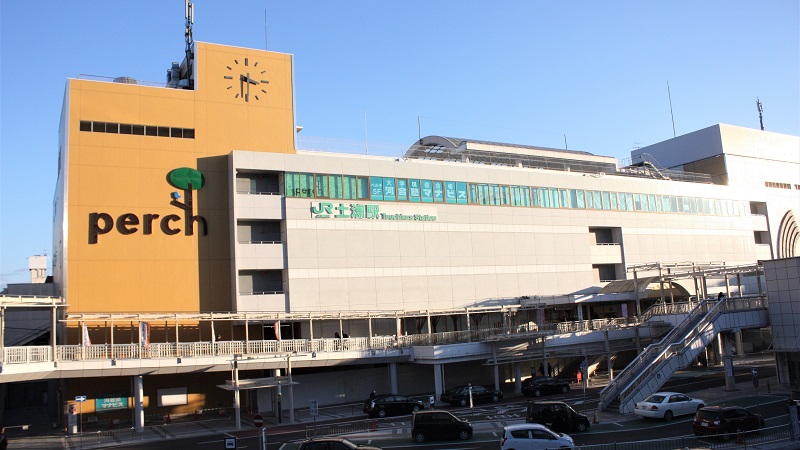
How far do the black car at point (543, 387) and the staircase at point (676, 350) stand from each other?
320 inches

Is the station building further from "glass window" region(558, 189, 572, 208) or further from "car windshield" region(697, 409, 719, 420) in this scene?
"car windshield" region(697, 409, 719, 420)

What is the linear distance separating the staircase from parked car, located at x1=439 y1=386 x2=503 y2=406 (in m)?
9.35

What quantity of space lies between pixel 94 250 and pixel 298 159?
16.9 meters

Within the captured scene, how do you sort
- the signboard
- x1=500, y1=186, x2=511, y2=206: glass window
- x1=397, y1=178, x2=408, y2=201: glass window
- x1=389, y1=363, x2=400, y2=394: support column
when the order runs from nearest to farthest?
the signboard → x1=389, y1=363, x2=400, y2=394: support column → x1=397, y1=178, x2=408, y2=201: glass window → x1=500, y1=186, x2=511, y2=206: glass window

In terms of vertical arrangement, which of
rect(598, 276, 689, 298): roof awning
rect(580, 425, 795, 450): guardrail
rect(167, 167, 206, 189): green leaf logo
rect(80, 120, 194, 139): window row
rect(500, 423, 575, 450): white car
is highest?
rect(80, 120, 194, 139): window row

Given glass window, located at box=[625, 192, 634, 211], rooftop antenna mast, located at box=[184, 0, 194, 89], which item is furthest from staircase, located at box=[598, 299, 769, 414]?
rooftop antenna mast, located at box=[184, 0, 194, 89]

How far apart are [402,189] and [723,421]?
114 feet

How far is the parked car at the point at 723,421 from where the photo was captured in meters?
29.3

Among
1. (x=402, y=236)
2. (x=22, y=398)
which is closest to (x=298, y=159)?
(x=402, y=236)

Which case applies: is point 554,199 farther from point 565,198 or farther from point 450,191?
point 450,191

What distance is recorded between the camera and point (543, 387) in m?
49.9

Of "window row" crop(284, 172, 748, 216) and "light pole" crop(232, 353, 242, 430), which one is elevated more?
"window row" crop(284, 172, 748, 216)

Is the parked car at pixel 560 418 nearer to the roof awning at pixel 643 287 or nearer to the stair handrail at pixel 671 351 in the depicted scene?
the stair handrail at pixel 671 351

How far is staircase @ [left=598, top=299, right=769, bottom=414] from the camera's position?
39.8 m
